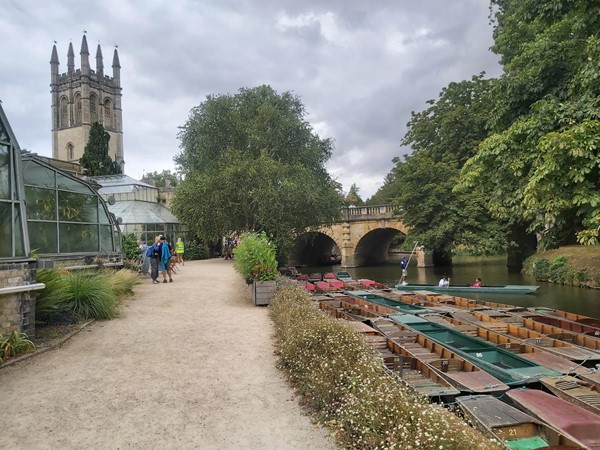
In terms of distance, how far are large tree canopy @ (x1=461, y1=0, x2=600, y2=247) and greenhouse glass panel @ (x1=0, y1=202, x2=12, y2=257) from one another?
32.9 feet

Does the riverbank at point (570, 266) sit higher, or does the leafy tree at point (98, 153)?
the leafy tree at point (98, 153)

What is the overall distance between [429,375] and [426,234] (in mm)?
23332

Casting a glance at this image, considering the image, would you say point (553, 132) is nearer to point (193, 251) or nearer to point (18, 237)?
point (18, 237)

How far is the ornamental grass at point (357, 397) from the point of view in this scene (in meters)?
3.71

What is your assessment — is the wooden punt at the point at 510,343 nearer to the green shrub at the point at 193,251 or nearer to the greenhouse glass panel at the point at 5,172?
the greenhouse glass panel at the point at 5,172

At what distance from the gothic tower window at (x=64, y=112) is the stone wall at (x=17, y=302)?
75.0m

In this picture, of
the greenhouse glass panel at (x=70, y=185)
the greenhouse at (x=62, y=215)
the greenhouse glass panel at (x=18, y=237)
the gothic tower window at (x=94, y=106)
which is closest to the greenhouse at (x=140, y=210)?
the greenhouse at (x=62, y=215)

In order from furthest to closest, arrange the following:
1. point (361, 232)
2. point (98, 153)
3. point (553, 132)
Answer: point (98, 153), point (361, 232), point (553, 132)

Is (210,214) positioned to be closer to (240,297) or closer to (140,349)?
(240,297)

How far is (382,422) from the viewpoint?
403 cm

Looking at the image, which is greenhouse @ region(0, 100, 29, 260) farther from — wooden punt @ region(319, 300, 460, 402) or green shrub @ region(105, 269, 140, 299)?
wooden punt @ region(319, 300, 460, 402)

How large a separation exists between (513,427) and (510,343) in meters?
4.84

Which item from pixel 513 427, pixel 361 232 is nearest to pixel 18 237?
pixel 513 427

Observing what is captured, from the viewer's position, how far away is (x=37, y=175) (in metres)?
13.2
